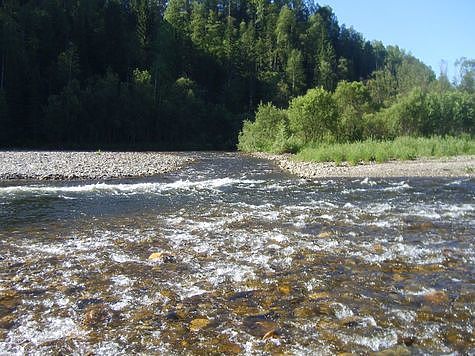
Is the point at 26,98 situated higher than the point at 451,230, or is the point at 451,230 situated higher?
the point at 26,98

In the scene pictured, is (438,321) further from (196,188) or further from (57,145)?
(57,145)

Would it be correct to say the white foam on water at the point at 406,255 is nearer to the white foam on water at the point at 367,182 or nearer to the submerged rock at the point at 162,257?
the submerged rock at the point at 162,257

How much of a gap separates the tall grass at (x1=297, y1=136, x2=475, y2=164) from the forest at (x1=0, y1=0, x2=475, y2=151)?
11914 millimetres

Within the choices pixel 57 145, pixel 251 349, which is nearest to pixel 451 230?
pixel 251 349

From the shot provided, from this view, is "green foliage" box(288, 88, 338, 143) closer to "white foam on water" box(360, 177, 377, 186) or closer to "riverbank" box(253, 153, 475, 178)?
"riverbank" box(253, 153, 475, 178)

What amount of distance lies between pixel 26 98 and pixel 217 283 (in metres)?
66.1

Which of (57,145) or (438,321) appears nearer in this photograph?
(438,321)

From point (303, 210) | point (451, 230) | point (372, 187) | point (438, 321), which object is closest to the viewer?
point (438, 321)

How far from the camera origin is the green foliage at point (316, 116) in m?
48.8

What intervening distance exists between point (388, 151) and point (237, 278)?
1195 inches

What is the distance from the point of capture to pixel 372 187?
20.9 m

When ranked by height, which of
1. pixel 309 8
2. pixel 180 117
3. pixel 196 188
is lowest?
pixel 196 188

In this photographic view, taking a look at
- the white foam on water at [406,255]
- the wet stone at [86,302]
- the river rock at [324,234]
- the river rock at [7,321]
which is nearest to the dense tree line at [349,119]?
the river rock at [324,234]

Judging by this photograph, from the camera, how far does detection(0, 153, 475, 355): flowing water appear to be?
5523mm
